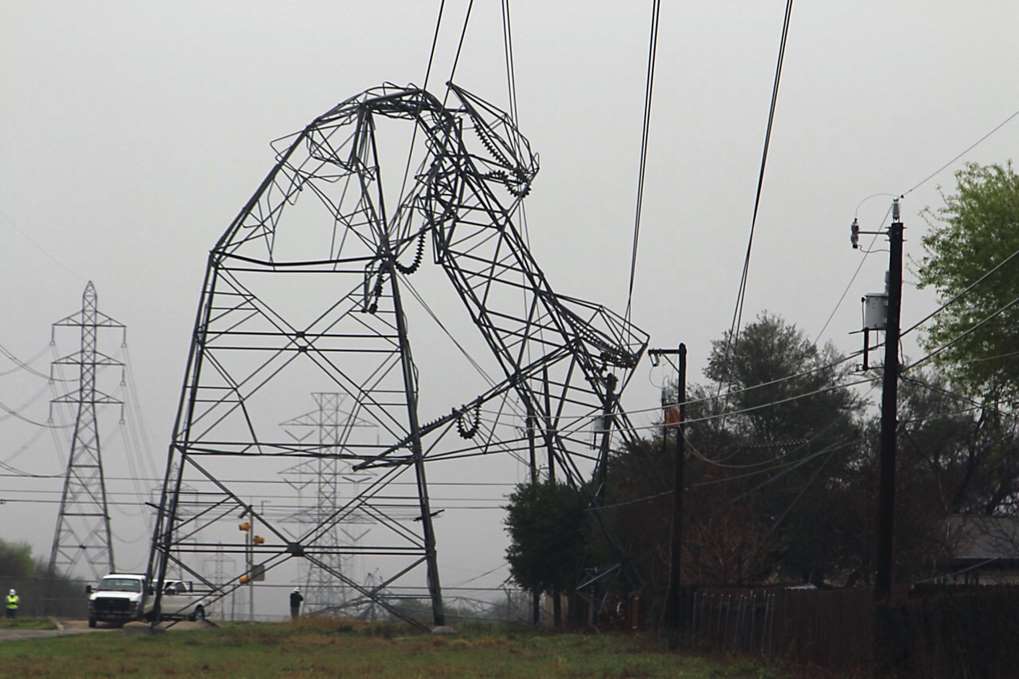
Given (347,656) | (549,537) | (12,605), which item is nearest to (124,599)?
(12,605)

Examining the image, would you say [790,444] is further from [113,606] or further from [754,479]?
[113,606]

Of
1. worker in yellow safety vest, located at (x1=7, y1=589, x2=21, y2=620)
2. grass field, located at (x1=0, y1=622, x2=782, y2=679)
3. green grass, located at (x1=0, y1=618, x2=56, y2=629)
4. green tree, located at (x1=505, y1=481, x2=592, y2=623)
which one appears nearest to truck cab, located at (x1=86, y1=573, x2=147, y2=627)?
green grass, located at (x1=0, y1=618, x2=56, y2=629)

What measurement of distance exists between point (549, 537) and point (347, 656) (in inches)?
831

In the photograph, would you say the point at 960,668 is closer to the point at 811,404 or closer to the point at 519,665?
the point at 519,665

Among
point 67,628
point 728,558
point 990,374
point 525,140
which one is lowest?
point 67,628

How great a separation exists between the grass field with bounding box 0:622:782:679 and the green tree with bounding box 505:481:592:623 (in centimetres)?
713

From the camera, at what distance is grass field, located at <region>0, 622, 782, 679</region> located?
2761 centimetres

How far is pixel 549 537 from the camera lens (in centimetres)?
5428

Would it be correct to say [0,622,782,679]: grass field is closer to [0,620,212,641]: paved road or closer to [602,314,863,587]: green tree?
[0,620,212,641]: paved road

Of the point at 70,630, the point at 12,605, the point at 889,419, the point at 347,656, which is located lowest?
the point at 70,630

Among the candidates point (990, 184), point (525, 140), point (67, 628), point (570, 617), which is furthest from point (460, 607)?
point (990, 184)

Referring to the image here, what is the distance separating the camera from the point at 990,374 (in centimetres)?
4609

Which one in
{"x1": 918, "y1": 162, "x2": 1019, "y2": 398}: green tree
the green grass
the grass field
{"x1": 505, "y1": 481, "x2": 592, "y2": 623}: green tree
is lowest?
the green grass

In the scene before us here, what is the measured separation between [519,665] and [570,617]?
2397 cm
